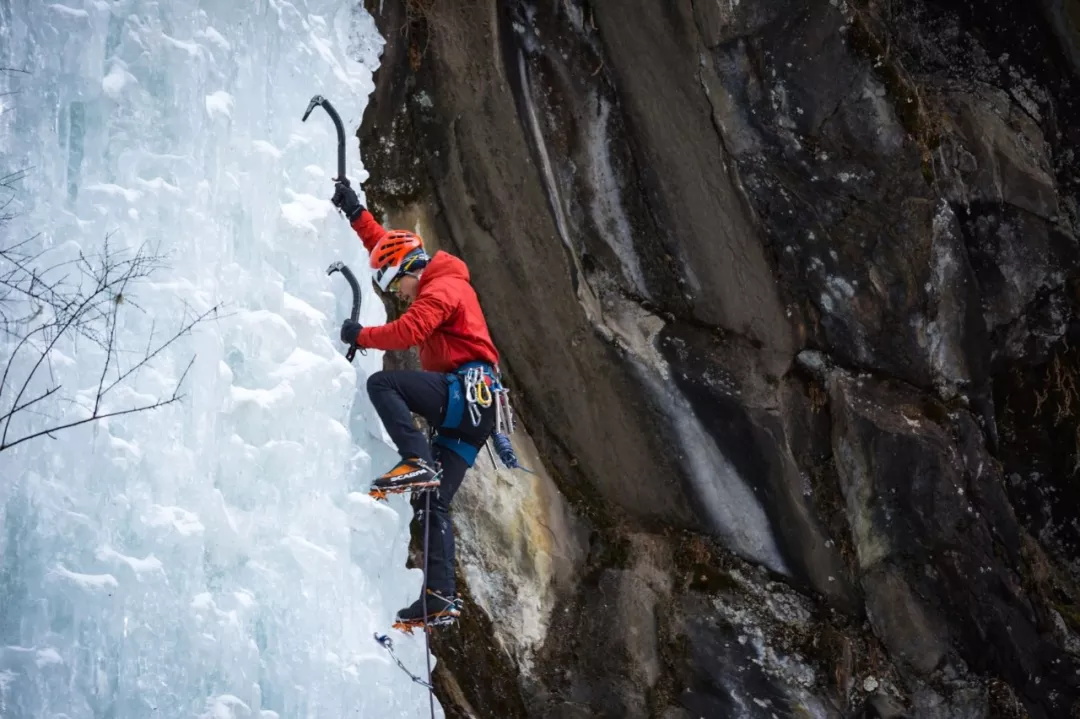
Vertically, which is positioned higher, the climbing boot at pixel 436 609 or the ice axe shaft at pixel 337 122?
the ice axe shaft at pixel 337 122

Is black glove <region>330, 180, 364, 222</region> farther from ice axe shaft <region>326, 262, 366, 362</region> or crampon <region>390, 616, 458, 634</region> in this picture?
crampon <region>390, 616, 458, 634</region>

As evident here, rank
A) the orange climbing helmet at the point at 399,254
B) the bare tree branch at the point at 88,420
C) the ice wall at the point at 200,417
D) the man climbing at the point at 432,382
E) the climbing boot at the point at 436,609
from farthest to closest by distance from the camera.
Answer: the orange climbing helmet at the point at 399,254, the climbing boot at the point at 436,609, the man climbing at the point at 432,382, the ice wall at the point at 200,417, the bare tree branch at the point at 88,420

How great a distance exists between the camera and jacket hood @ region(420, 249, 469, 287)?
211 inches

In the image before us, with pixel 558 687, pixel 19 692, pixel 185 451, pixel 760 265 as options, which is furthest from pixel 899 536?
pixel 19 692

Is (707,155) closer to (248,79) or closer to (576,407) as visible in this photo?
(576,407)

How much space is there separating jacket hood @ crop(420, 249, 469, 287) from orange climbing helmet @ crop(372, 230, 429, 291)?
45mm

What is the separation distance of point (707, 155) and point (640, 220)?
59 centimetres

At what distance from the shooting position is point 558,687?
22.0 feet

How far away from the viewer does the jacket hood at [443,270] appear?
535cm

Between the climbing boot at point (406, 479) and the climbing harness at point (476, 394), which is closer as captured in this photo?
the climbing boot at point (406, 479)

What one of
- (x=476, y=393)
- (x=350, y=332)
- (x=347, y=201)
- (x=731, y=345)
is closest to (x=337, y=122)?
(x=347, y=201)

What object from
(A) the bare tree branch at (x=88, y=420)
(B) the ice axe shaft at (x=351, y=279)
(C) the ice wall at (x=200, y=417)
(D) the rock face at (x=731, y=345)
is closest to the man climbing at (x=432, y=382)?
(B) the ice axe shaft at (x=351, y=279)

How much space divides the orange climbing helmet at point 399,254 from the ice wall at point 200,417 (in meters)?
0.37

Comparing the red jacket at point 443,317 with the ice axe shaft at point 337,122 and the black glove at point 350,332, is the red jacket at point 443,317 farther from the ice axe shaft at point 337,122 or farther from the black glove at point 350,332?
the ice axe shaft at point 337,122
